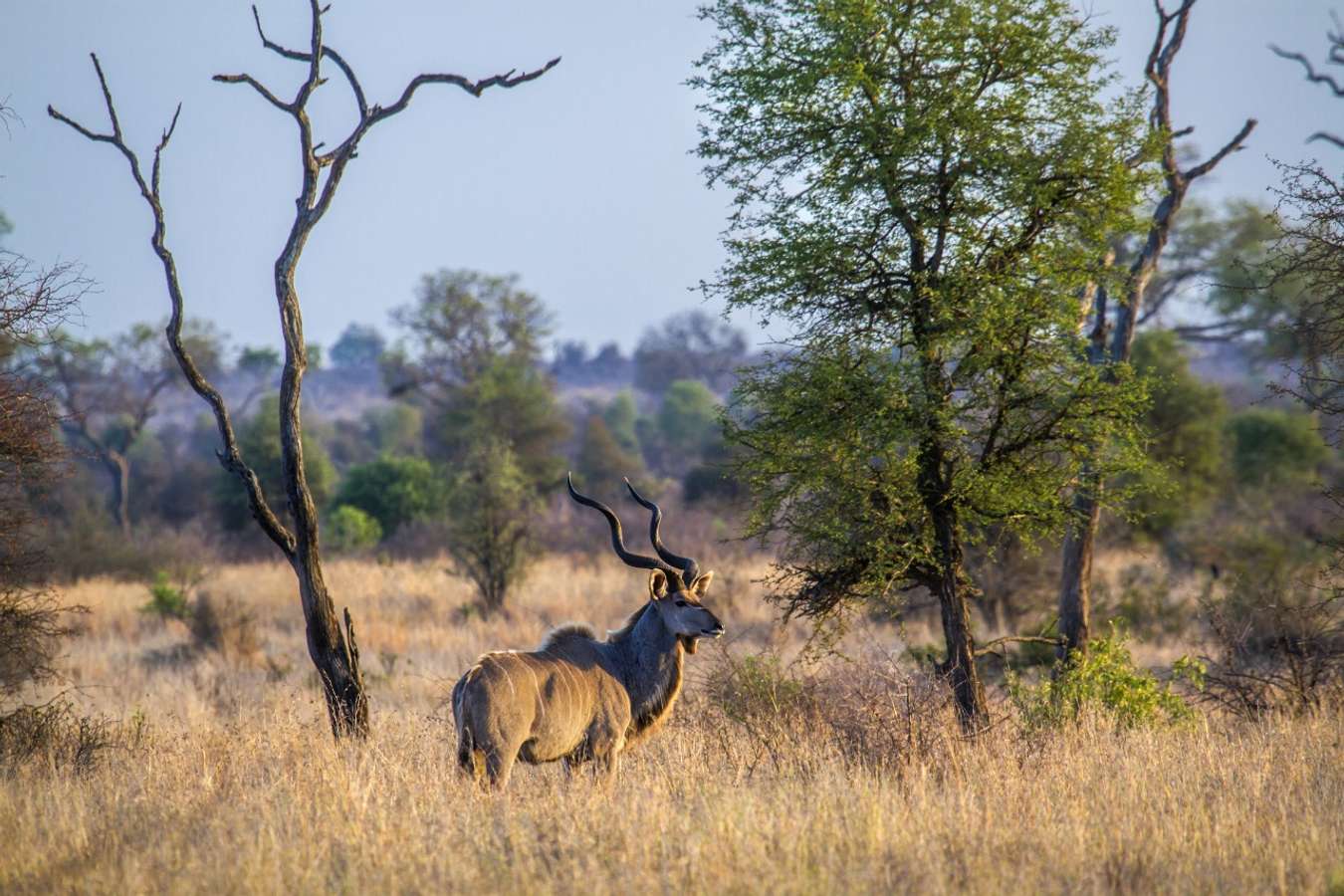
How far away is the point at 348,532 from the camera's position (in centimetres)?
3158

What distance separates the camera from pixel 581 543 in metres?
32.8

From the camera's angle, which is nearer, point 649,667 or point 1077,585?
point 649,667

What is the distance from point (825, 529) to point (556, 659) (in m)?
2.26

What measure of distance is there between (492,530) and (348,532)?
10236 mm

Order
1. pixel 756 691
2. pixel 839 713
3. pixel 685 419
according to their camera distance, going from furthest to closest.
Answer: pixel 685 419
pixel 756 691
pixel 839 713

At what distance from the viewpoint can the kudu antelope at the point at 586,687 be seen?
7621mm

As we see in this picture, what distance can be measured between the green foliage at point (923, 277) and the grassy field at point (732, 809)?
57.0 inches

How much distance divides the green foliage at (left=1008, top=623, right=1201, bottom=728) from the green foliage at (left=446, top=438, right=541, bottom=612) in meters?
13.0

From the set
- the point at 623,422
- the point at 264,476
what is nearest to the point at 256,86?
the point at 264,476

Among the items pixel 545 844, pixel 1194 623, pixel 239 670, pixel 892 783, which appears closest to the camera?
pixel 545 844

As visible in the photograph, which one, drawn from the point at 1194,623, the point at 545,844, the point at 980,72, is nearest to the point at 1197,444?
the point at 1194,623

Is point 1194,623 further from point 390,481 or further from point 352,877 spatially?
point 390,481

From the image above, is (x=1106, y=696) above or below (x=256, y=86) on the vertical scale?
below

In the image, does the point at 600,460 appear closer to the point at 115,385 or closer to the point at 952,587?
the point at 115,385
